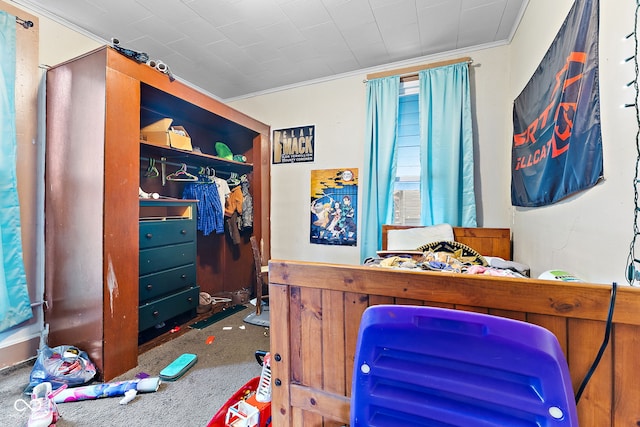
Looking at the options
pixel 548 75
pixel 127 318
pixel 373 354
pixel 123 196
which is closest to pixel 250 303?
pixel 127 318

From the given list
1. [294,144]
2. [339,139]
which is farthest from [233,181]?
[339,139]

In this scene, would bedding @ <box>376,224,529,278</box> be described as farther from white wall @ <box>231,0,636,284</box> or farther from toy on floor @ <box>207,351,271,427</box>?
toy on floor @ <box>207,351,271,427</box>

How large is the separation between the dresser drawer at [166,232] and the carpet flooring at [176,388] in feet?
2.65

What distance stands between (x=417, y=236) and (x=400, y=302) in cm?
176

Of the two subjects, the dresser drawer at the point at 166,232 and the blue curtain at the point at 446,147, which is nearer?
the dresser drawer at the point at 166,232

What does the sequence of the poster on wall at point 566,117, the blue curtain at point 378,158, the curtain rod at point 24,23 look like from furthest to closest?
the blue curtain at point 378,158, the curtain rod at point 24,23, the poster on wall at point 566,117

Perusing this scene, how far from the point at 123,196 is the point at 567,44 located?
8.60 feet

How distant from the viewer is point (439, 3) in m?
2.00

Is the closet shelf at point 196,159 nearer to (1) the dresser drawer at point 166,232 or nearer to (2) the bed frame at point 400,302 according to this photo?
(1) the dresser drawer at point 166,232

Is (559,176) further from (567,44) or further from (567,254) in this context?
(567,44)

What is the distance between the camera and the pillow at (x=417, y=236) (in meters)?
2.36

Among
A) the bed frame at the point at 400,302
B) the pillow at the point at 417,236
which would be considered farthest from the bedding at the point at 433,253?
the bed frame at the point at 400,302

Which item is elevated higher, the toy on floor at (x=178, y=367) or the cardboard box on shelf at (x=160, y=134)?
the cardboard box on shelf at (x=160, y=134)

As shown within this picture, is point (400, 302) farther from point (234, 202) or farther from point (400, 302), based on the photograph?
point (234, 202)
